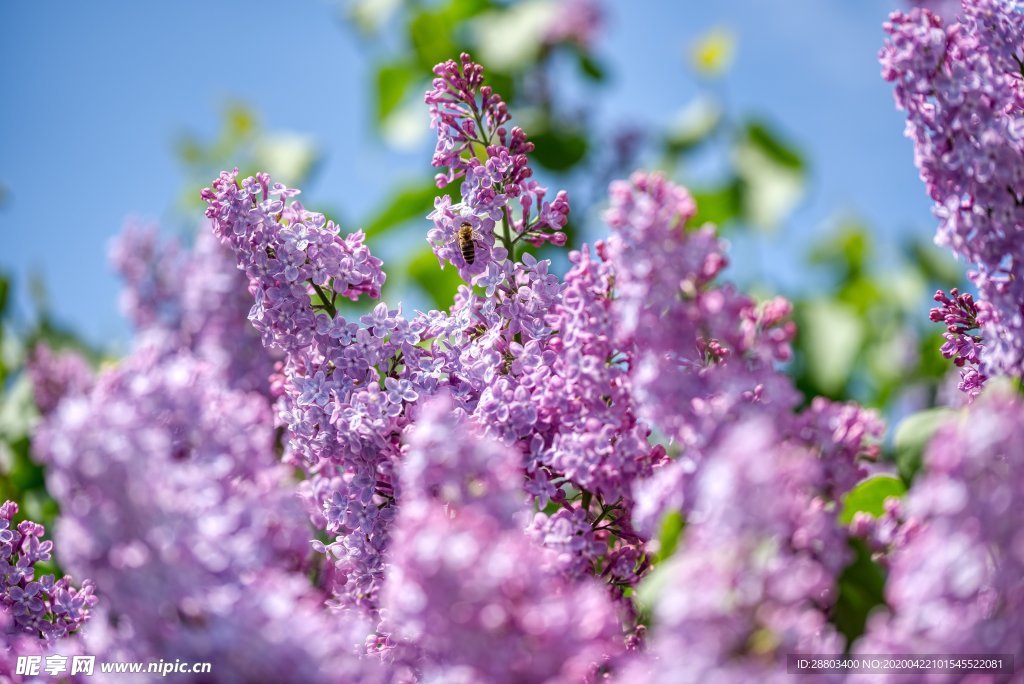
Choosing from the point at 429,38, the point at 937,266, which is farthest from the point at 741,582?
the point at 937,266

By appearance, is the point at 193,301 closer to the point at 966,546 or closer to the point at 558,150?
the point at 558,150

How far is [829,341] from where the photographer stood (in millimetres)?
2674

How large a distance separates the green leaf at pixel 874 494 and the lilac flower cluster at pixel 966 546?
314 mm

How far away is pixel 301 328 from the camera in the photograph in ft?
2.98

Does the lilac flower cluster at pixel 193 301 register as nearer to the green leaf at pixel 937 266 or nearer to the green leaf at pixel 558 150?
the green leaf at pixel 558 150

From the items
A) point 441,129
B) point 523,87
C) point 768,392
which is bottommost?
point 768,392

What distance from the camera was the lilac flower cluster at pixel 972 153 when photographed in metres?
0.69

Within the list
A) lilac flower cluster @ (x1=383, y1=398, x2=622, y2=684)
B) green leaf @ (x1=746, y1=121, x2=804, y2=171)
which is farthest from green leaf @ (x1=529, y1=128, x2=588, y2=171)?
lilac flower cluster @ (x1=383, y1=398, x2=622, y2=684)

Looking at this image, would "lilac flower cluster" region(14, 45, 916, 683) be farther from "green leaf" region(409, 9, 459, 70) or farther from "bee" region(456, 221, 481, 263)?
"green leaf" region(409, 9, 459, 70)

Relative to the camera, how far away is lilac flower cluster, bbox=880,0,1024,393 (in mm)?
686

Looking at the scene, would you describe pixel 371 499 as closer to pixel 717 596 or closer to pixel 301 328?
pixel 301 328

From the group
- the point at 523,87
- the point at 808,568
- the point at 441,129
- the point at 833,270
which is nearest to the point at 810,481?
the point at 808,568

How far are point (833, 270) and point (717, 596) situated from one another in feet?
11.5

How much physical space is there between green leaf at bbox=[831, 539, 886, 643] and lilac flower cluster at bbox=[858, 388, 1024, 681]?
0.10 m
